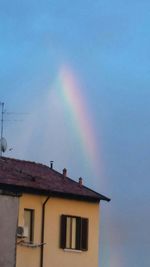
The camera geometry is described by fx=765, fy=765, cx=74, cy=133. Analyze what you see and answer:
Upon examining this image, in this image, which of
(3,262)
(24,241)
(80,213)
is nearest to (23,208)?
(24,241)

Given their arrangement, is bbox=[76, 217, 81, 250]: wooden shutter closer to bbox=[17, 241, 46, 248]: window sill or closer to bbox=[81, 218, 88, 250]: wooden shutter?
bbox=[81, 218, 88, 250]: wooden shutter

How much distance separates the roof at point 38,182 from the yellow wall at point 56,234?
423 mm

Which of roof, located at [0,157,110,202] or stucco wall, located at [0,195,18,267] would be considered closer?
stucco wall, located at [0,195,18,267]

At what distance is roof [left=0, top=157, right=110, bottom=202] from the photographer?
132 ft

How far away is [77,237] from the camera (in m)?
43.0

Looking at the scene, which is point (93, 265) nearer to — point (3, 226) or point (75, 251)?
point (75, 251)

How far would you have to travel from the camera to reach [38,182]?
42.2 meters

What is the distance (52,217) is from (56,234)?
3.14 ft

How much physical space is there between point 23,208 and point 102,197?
19.7 feet

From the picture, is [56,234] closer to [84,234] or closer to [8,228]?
[84,234]

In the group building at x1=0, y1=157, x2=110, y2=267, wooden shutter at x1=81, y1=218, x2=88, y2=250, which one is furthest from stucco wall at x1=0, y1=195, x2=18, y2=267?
wooden shutter at x1=81, y1=218, x2=88, y2=250

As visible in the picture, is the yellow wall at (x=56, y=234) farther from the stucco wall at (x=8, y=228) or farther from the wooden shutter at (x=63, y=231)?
the stucco wall at (x=8, y=228)

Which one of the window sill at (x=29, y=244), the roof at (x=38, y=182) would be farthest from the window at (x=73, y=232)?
the window sill at (x=29, y=244)

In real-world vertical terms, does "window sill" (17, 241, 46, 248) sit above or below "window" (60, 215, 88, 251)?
below
